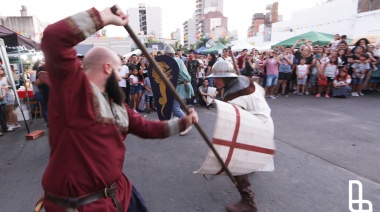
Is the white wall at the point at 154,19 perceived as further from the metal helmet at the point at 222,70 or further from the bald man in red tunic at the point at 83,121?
the bald man in red tunic at the point at 83,121

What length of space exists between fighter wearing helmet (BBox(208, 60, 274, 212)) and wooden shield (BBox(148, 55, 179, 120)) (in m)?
1.86

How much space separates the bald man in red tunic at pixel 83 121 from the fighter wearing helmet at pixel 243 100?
1.37m

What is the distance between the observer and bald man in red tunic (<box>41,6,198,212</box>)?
1.05 meters

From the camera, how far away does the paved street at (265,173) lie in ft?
8.98

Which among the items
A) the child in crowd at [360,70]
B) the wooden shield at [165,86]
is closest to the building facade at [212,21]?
the child in crowd at [360,70]

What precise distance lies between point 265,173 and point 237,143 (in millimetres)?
1560

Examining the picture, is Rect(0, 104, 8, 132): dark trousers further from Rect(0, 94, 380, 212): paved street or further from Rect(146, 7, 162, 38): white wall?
Rect(146, 7, 162, 38): white wall

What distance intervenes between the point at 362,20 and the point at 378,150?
15.7 metres

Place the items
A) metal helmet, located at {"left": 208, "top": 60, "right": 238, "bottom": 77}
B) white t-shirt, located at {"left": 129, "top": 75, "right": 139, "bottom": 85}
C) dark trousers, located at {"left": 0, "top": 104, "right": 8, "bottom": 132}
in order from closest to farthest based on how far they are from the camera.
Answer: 1. metal helmet, located at {"left": 208, "top": 60, "right": 238, "bottom": 77}
2. dark trousers, located at {"left": 0, "top": 104, "right": 8, "bottom": 132}
3. white t-shirt, located at {"left": 129, "top": 75, "right": 139, "bottom": 85}

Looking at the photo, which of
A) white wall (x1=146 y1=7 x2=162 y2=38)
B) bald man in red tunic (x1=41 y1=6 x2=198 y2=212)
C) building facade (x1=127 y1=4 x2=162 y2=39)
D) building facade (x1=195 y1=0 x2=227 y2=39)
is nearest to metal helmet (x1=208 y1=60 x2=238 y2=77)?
bald man in red tunic (x1=41 y1=6 x2=198 y2=212)

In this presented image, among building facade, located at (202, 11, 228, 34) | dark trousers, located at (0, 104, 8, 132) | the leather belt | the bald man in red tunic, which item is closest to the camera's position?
the bald man in red tunic

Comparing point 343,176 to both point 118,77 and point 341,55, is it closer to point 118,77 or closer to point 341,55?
point 118,77

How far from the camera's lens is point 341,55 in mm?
8844

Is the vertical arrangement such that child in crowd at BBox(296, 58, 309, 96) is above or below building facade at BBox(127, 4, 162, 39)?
below
